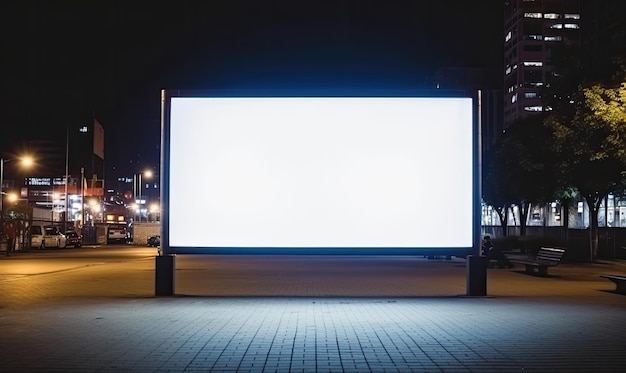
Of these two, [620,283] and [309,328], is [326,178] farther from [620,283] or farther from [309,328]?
[620,283]

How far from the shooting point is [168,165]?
16859 mm

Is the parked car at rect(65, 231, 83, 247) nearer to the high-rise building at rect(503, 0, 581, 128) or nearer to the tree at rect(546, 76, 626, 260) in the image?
the tree at rect(546, 76, 626, 260)

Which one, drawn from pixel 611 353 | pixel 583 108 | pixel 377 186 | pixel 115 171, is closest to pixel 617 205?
pixel 583 108

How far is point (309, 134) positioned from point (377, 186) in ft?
6.19

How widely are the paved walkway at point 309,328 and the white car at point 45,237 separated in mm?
36780

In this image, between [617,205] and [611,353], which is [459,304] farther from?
[617,205]

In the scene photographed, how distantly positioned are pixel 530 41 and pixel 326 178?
12800cm

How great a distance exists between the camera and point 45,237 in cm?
5666

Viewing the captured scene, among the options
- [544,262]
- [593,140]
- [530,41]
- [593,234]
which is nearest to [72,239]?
[593,234]

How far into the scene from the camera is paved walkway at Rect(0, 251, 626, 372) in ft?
29.7

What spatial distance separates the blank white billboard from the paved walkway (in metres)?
1.50

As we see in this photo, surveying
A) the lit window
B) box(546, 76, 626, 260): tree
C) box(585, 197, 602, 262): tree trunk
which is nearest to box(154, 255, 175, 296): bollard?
box(546, 76, 626, 260): tree

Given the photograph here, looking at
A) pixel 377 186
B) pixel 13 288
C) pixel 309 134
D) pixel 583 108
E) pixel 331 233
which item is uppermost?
pixel 583 108

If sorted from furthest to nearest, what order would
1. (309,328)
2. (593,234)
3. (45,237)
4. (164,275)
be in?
(45,237), (593,234), (164,275), (309,328)
